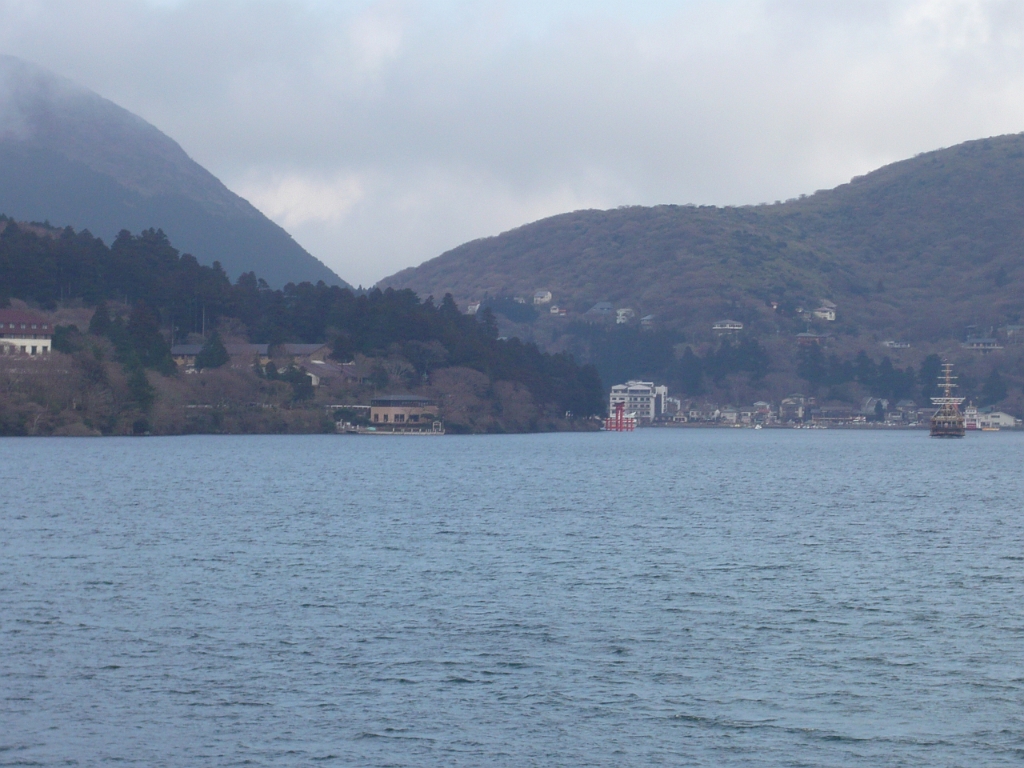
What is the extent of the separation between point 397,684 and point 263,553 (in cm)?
1507

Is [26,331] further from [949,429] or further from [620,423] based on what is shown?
[949,429]

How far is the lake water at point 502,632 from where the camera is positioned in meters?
16.9

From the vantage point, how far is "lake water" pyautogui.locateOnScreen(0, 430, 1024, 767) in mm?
16922

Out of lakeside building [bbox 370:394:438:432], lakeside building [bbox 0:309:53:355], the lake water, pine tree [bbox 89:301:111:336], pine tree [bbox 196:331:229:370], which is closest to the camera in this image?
the lake water

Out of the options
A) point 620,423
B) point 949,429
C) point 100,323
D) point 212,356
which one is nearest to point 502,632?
point 100,323

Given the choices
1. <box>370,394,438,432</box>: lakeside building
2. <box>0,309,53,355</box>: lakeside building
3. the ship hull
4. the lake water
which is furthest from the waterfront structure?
the lake water

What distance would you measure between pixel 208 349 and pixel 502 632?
89.1m

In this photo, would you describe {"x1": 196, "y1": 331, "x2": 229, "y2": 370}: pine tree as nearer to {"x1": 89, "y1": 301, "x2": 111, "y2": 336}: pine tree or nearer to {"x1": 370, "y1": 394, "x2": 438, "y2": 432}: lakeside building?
{"x1": 89, "y1": 301, "x2": 111, "y2": 336}: pine tree

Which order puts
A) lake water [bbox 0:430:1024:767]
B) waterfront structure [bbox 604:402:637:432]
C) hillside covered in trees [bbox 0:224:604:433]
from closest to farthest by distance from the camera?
lake water [bbox 0:430:1024:767], hillside covered in trees [bbox 0:224:604:433], waterfront structure [bbox 604:402:637:432]

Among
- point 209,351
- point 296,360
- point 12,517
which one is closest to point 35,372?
point 209,351

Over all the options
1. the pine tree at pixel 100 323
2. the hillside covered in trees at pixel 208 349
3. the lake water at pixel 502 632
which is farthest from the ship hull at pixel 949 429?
the lake water at pixel 502 632

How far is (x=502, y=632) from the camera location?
77.0ft

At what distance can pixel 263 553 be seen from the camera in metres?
33.8

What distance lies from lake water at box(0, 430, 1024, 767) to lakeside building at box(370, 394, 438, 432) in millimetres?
71109
